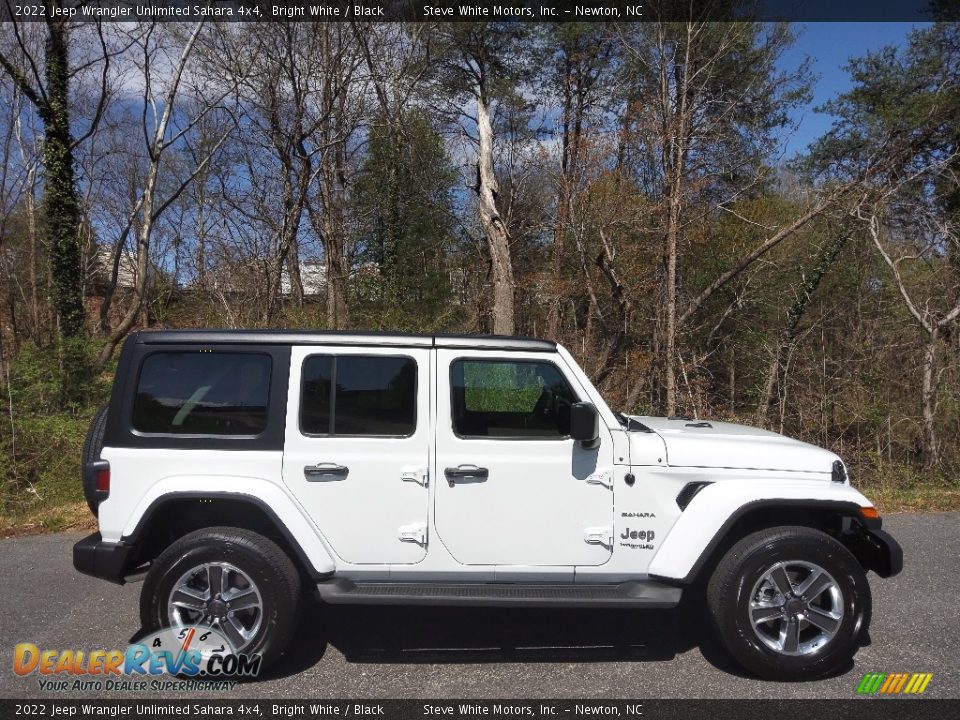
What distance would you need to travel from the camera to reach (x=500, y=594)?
3.66 meters

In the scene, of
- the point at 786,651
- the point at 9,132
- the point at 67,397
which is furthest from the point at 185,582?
the point at 9,132

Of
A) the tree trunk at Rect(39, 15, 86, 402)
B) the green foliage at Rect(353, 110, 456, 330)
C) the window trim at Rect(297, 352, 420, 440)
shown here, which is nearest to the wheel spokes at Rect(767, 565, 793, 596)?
the window trim at Rect(297, 352, 420, 440)

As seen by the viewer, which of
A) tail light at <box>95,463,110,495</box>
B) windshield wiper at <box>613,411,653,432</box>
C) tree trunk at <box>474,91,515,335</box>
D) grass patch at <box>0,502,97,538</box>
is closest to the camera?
tail light at <box>95,463,110,495</box>

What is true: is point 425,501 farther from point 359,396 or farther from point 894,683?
point 894,683

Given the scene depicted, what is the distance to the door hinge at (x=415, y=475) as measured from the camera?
3.76 metres

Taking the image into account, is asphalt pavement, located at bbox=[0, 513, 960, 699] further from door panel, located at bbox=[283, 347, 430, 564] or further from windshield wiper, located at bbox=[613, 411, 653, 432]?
windshield wiper, located at bbox=[613, 411, 653, 432]

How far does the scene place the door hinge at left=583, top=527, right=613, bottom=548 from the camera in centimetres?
376

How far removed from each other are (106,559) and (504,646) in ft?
7.42

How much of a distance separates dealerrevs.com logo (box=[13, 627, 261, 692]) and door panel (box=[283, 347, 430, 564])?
78cm

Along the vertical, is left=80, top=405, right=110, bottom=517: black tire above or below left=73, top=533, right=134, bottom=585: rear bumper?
above

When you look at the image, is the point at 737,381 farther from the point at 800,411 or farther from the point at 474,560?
the point at 474,560

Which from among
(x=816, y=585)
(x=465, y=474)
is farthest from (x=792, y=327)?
(x=465, y=474)

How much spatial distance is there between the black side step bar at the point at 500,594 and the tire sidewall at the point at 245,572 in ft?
0.81

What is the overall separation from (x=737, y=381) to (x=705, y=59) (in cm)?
607
